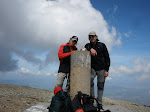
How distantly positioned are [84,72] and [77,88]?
0.67 metres

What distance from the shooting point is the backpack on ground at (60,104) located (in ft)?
13.6

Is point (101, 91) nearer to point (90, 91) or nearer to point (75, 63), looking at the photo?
point (90, 91)

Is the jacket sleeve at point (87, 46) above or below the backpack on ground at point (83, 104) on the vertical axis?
above

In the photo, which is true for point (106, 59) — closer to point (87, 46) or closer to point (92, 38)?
point (87, 46)

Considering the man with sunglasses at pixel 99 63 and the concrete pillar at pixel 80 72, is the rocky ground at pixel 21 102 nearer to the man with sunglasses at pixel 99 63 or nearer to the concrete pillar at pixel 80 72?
the concrete pillar at pixel 80 72

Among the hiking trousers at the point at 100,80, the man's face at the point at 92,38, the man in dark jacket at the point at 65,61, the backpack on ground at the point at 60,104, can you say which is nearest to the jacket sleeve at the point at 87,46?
the man's face at the point at 92,38

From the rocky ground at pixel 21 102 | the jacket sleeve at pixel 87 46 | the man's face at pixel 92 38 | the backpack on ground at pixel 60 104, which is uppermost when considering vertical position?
the man's face at pixel 92 38

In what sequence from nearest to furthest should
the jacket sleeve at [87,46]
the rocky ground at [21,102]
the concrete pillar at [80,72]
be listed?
the concrete pillar at [80,72] < the jacket sleeve at [87,46] < the rocky ground at [21,102]

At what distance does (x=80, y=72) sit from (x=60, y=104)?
62.0 inches

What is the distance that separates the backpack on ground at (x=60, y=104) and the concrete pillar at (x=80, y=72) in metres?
1.01

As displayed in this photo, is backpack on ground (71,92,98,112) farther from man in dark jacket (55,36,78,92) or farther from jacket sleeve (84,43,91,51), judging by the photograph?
jacket sleeve (84,43,91,51)

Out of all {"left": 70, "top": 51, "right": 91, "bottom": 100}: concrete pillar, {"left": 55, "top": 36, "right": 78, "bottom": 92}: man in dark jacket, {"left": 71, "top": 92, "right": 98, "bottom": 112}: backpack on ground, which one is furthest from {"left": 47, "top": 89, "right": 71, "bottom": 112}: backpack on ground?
{"left": 55, "top": 36, "right": 78, "bottom": 92}: man in dark jacket

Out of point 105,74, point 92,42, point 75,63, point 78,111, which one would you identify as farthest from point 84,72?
point 78,111

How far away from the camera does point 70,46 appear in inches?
234
